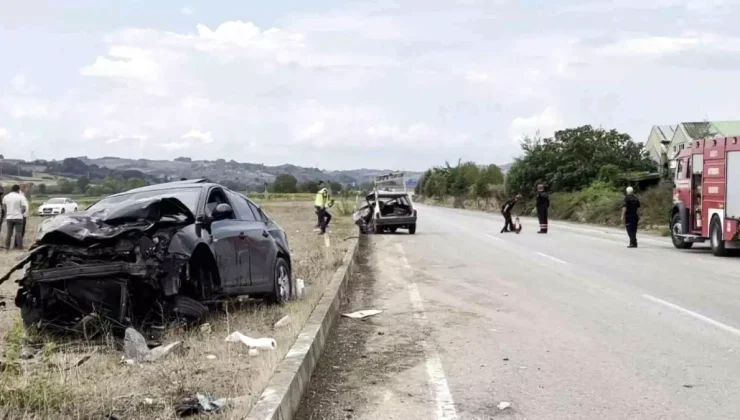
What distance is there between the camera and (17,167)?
96.5 feet

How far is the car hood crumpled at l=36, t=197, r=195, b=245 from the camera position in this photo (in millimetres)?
7703

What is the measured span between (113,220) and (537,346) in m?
4.44

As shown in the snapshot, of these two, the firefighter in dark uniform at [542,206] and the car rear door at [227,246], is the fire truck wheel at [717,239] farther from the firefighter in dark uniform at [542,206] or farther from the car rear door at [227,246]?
the car rear door at [227,246]

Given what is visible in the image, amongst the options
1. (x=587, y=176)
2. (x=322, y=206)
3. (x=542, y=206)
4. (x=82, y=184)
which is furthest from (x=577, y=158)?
(x=82, y=184)

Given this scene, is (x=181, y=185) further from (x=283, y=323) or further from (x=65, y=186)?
(x=65, y=186)

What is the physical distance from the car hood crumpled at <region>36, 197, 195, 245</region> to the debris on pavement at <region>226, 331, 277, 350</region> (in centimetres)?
136

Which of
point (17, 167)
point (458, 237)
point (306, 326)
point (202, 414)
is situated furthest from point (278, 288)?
point (17, 167)

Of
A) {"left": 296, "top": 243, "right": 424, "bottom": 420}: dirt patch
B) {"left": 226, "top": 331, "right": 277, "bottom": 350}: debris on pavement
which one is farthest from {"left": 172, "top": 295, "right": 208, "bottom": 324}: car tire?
{"left": 296, "top": 243, "right": 424, "bottom": 420}: dirt patch

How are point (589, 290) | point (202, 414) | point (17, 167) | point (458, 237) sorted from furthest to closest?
point (17, 167), point (458, 237), point (589, 290), point (202, 414)

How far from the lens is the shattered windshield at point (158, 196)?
938 centimetres

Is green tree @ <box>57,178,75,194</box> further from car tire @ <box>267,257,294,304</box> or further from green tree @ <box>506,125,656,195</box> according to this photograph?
green tree @ <box>506,125,656,195</box>

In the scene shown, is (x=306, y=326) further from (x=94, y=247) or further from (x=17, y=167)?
(x=17, y=167)

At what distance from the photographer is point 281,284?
10.8 m

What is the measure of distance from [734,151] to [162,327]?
51.1ft
